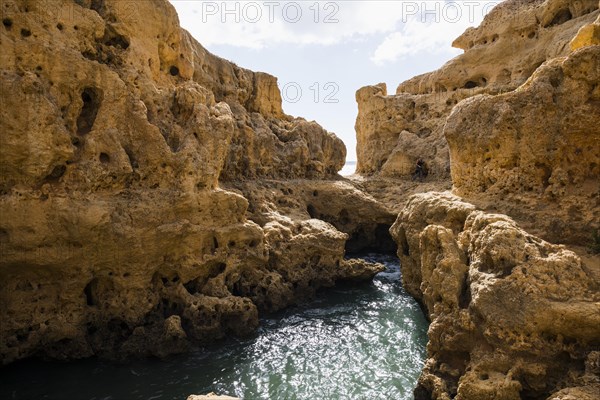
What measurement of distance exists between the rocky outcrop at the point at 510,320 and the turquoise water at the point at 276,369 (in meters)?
2.24

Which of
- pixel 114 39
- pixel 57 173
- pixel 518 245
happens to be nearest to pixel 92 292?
pixel 57 173

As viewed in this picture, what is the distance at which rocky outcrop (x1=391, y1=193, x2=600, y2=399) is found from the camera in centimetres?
742

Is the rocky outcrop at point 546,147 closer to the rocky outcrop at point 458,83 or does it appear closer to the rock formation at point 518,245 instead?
the rock formation at point 518,245

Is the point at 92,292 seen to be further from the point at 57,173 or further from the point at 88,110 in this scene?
the point at 88,110

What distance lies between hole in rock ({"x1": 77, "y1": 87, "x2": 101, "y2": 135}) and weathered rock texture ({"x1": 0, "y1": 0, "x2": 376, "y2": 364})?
0.04m

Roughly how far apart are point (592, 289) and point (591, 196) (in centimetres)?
331

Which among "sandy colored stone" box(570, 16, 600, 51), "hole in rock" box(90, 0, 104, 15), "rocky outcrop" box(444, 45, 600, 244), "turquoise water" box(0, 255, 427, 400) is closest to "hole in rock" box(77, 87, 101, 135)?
"hole in rock" box(90, 0, 104, 15)

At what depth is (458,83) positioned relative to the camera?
96.9 ft

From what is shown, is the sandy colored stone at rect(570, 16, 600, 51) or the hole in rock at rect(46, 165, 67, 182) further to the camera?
the hole in rock at rect(46, 165, 67, 182)

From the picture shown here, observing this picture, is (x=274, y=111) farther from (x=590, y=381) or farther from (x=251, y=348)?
(x=590, y=381)

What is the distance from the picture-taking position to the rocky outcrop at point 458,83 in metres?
24.6

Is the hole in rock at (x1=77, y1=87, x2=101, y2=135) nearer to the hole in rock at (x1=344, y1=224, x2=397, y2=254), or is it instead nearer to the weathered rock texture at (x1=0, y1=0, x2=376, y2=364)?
the weathered rock texture at (x1=0, y1=0, x2=376, y2=364)

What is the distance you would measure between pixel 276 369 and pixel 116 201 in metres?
7.28

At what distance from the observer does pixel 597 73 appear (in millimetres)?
9641
